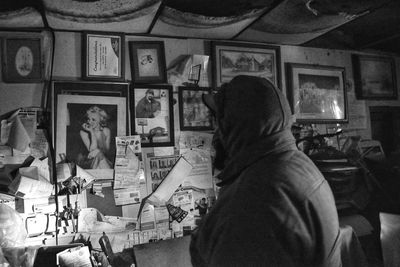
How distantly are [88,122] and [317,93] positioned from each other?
1.88m

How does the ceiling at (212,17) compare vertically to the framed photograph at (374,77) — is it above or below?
above

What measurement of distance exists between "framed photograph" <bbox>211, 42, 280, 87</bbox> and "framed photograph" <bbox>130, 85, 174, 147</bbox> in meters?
0.42

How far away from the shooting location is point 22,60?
74.0 inches

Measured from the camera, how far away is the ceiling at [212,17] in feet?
5.41

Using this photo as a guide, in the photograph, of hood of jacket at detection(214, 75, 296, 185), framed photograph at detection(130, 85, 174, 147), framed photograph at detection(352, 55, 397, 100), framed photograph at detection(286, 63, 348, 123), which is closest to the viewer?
hood of jacket at detection(214, 75, 296, 185)

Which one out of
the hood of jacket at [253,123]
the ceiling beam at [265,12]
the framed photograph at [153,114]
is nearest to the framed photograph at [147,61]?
the framed photograph at [153,114]

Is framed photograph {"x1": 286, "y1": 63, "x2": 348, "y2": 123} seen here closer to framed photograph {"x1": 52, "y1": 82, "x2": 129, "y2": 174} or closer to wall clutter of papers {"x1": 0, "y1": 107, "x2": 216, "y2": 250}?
wall clutter of papers {"x1": 0, "y1": 107, "x2": 216, "y2": 250}

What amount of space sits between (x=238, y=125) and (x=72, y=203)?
1.28m

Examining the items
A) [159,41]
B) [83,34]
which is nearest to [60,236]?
[83,34]

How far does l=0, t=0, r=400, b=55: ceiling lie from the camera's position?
1650mm

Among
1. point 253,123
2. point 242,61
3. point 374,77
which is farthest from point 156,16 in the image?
point 374,77

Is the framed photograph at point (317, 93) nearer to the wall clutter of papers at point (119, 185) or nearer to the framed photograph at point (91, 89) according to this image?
the wall clutter of papers at point (119, 185)

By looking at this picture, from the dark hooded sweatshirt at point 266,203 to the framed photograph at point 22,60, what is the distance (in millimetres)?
1385

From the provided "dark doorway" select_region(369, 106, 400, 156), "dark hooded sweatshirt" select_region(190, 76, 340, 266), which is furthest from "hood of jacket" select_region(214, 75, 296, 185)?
"dark doorway" select_region(369, 106, 400, 156)
